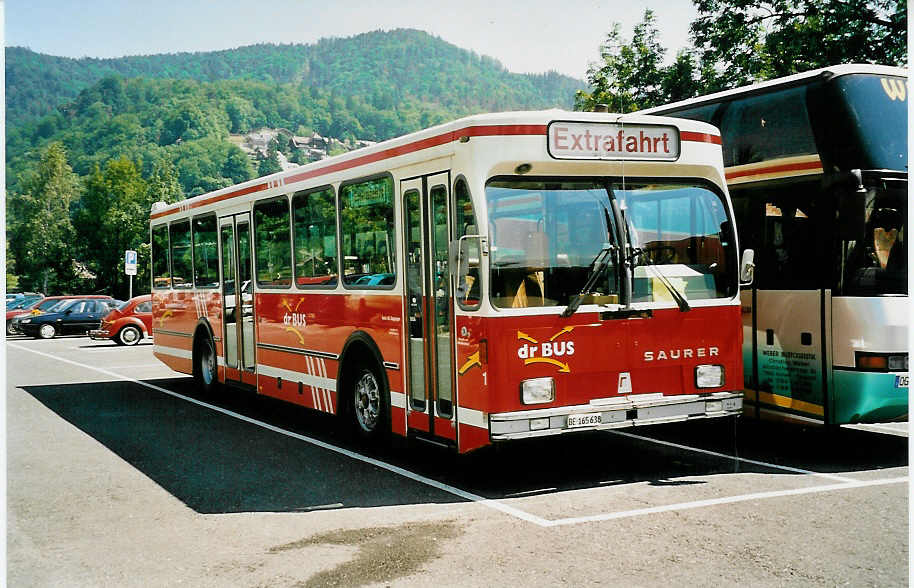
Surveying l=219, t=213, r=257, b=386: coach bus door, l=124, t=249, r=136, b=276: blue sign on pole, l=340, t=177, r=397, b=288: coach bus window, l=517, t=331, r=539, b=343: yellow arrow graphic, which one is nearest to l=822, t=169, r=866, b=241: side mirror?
l=517, t=331, r=539, b=343: yellow arrow graphic

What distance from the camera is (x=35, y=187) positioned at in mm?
78625

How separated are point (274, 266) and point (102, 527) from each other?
18.1 ft

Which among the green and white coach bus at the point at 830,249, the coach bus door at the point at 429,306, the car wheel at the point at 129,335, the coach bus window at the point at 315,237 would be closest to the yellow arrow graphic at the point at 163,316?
the coach bus window at the point at 315,237

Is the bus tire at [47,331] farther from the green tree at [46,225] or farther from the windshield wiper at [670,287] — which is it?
the windshield wiper at [670,287]

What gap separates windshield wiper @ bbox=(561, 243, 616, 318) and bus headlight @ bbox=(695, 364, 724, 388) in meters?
1.27

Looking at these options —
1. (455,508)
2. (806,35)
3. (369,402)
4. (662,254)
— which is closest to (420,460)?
(369,402)

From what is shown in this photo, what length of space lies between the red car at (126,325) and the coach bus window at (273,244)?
19291 mm

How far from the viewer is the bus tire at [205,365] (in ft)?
48.7

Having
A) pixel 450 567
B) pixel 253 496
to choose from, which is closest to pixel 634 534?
pixel 450 567

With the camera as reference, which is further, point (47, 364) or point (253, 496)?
point (47, 364)

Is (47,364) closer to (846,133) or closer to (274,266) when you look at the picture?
(274,266)

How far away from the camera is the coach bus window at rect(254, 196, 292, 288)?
12125mm

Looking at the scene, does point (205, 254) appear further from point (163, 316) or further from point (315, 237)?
point (315, 237)

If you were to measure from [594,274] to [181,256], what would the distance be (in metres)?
9.71
